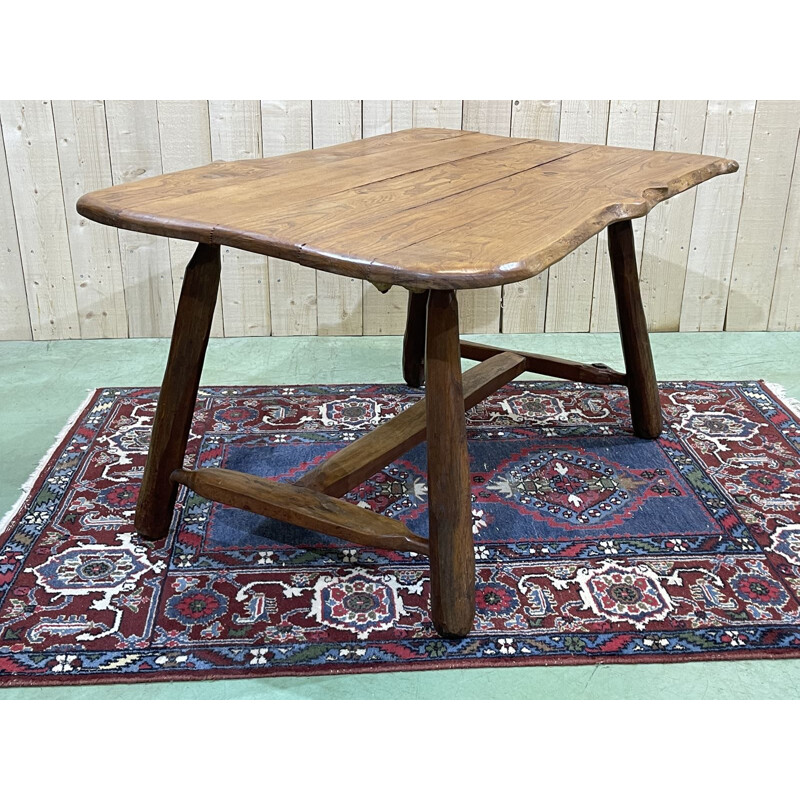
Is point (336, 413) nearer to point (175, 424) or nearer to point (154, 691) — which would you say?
point (175, 424)

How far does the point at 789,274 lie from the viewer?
3443 mm

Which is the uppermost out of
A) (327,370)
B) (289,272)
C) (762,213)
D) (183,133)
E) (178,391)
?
(183,133)

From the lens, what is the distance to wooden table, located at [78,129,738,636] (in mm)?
1628

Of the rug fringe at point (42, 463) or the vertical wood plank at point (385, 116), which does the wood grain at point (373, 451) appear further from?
the vertical wood plank at point (385, 116)

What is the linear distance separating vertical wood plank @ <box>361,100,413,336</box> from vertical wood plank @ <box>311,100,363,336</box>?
0.03 meters

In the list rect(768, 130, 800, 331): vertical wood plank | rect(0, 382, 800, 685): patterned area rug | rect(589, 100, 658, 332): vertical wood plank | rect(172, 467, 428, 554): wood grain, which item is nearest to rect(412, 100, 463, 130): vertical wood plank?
rect(589, 100, 658, 332): vertical wood plank

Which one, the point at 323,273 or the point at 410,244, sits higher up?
→ the point at 410,244

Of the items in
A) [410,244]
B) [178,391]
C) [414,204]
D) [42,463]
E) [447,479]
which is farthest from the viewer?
[42,463]

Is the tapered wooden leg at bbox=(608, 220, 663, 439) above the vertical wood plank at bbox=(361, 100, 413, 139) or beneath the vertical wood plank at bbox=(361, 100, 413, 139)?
beneath

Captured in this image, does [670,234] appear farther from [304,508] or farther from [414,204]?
[304,508]

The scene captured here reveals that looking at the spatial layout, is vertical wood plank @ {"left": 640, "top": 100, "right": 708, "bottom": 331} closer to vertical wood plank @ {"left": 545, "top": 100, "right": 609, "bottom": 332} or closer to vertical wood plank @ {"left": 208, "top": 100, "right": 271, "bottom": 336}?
vertical wood plank @ {"left": 545, "top": 100, "right": 609, "bottom": 332}

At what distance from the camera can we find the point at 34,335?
3.38 m

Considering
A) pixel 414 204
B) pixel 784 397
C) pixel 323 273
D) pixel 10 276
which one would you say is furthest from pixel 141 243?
pixel 784 397

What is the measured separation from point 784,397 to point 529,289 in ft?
3.15
